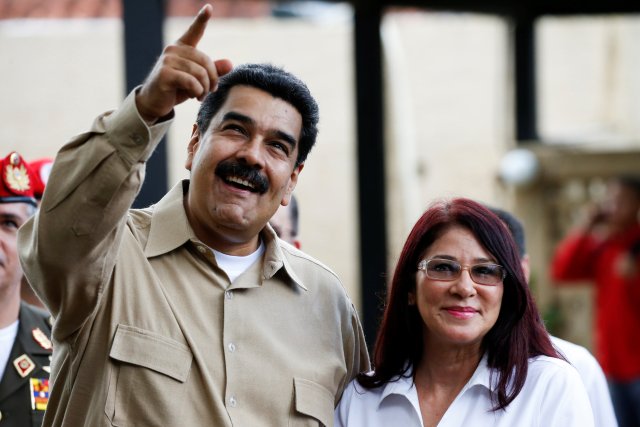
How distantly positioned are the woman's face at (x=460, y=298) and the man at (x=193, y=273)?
270mm

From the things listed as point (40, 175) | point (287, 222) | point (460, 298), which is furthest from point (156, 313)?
point (40, 175)

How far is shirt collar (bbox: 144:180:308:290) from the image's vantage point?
95.8 inches

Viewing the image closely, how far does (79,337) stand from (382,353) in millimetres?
826

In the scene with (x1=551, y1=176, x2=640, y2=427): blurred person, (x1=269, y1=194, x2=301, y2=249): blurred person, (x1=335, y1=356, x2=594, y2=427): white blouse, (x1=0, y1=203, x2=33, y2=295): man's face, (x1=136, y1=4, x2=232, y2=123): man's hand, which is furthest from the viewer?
(x1=551, y1=176, x2=640, y2=427): blurred person

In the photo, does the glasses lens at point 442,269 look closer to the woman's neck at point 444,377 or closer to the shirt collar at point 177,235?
the woman's neck at point 444,377

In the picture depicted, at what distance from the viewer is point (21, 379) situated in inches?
116

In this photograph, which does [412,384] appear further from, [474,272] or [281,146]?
[281,146]

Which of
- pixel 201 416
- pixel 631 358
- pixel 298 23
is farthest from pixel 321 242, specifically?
pixel 201 416

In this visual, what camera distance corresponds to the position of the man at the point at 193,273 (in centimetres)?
205

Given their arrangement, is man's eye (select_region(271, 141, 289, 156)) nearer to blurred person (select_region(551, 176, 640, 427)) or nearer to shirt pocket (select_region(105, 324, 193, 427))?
shirt pocket (select_region(105, 324, 193, 427))

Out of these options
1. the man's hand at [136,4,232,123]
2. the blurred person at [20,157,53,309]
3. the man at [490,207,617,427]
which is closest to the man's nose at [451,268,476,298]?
the man at [490,207,617,427]

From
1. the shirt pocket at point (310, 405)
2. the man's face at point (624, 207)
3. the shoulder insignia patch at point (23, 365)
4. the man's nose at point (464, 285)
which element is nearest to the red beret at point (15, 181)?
the shoulder insignia patch at point (23, 365)

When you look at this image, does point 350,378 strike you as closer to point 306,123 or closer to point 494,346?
point 494,346

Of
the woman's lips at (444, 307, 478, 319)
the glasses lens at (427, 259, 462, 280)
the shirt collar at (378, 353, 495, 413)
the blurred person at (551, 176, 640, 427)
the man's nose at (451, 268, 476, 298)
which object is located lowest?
the blurred person at (551, 176, 640, 427)
